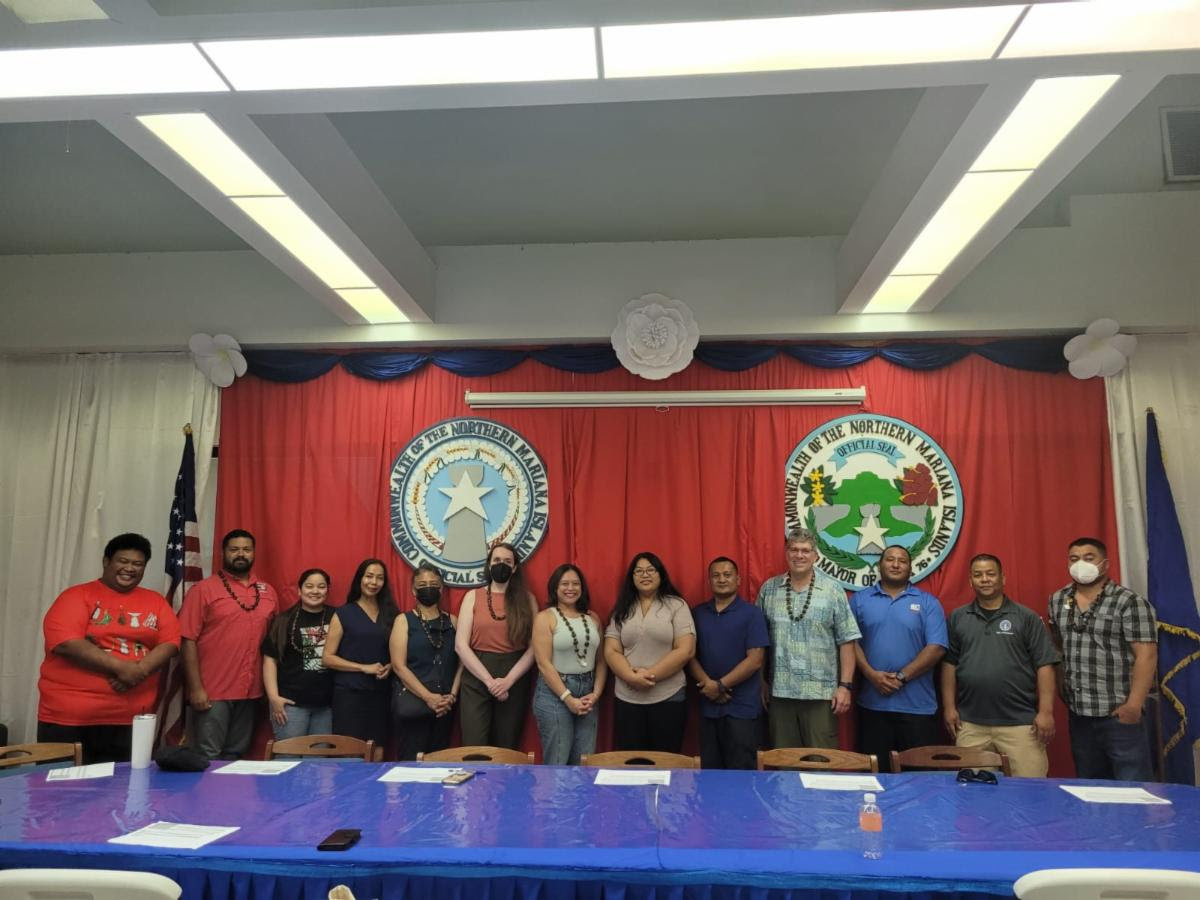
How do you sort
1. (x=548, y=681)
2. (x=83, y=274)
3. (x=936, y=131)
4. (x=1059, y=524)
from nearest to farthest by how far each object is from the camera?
(x=936, y=131), (x=548, y=681), (x=1059, y=524), (x=83, y=274)

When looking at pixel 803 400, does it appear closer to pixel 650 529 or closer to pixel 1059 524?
pixel 650 529

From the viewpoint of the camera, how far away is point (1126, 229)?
17.5 feet

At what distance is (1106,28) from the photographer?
2.54 m

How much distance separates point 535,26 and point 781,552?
3.77 metres

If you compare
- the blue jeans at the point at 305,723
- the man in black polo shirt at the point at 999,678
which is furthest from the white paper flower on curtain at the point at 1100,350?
the blue jeans at the point at 305,723

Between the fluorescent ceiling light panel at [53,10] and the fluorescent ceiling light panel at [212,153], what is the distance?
53 centimetres

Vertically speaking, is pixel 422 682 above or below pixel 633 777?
above

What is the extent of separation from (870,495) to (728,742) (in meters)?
1.77

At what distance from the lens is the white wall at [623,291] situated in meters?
5.31

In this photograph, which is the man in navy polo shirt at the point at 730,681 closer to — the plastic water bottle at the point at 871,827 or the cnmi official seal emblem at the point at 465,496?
the cnmi official seal emblem at the point at 465,496

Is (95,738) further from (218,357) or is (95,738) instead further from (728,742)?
(728,742)

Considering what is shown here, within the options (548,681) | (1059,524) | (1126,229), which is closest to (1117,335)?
(1126,229)

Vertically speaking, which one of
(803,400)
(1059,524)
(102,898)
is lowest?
(102,898)

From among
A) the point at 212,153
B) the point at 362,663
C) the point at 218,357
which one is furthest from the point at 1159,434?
the point at 218,357
